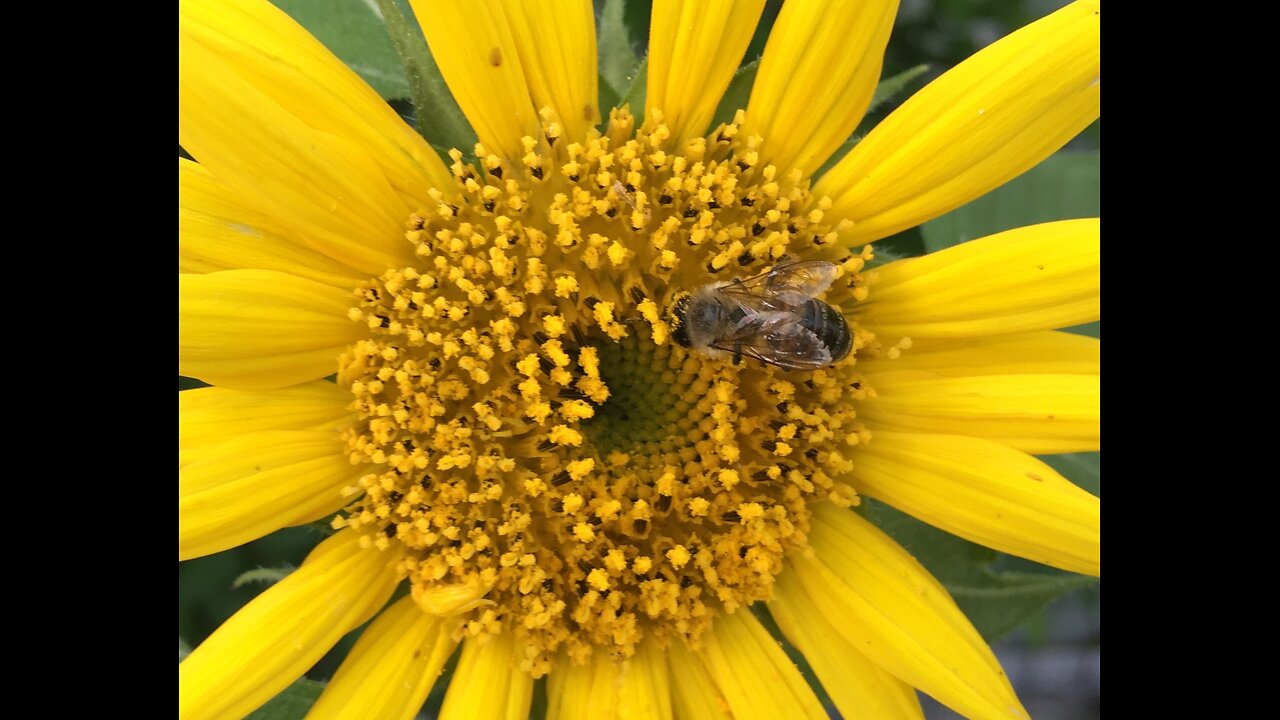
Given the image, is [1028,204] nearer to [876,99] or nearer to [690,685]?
[876,99]

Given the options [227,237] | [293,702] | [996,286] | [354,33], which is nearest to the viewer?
[227,237]

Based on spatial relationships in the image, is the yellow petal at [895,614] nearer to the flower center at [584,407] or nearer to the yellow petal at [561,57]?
the flower center at [584,407]

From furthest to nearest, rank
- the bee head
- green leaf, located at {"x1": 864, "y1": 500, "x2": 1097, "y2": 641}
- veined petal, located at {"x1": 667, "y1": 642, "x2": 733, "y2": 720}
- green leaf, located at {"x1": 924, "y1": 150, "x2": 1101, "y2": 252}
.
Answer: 1. green leaf, located at {"x1": 924, "y1": 150, "x2": 1101, "y2": 252}
2. green leaf, located at {"x1": 864, "y1": 500, "x2": 1097, "y2": 641}
3. veined petal, located at {"x1": 667, "y1": 642, "x2": 733, "y2": 720}
4. the bee head

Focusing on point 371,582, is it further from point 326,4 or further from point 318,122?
point 326,4

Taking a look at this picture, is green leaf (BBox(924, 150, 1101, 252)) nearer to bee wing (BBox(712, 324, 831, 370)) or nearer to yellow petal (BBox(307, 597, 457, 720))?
bee wing (BBox(712, 324, 831, 370))

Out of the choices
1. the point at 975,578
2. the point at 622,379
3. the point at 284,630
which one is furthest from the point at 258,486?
the point at 975,578

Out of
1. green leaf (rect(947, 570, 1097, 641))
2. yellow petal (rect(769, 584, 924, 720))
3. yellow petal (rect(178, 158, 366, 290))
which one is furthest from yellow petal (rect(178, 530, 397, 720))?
green leaf (rect(947, 570, 1097, 641))

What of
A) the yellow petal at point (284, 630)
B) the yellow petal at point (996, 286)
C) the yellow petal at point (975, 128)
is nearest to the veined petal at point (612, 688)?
the yellow petal at point (284, 630)
